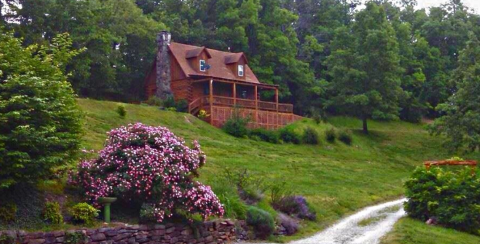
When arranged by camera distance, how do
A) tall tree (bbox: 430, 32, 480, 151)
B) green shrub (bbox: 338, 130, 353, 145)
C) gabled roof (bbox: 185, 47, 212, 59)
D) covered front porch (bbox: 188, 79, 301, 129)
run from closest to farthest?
covered front porch (bbox: 188, 79, 301, 129) < tall tree (bbox: 430, 32, 480, 151) < green shrub (bbox: 338, 130, 353, 145) < gabled roof (bbox: 185, 47, 212, 59)

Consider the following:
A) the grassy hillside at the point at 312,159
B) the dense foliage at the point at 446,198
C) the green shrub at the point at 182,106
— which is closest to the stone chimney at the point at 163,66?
the green shrub at the point at 182,106

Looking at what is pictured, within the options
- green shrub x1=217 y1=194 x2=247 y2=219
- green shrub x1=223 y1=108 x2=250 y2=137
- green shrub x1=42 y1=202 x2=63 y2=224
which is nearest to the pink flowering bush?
green shrub x1=42 y1=202 x2=63 y2=224

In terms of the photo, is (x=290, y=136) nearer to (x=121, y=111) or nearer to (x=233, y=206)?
(x=121, y=111)

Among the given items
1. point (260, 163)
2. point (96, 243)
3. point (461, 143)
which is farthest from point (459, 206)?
point (461, 143)

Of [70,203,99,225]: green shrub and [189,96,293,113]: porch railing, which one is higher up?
[189,96,293,113]: porch railing

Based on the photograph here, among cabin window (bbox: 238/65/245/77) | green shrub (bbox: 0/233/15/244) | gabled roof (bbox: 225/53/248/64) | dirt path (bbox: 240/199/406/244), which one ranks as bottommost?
dirt path (bbox: 240/199/406/244)

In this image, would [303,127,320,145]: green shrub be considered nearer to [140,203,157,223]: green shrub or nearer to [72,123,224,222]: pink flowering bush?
[72,123,224,222]: pink flowering bush

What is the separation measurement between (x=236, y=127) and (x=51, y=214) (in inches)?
1074

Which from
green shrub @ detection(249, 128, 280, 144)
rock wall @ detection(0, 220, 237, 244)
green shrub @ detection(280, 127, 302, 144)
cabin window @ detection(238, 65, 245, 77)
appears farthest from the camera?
cabin window @ detection(238, 65, 245, 77)

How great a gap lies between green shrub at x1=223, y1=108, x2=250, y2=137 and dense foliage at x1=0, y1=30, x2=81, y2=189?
25.5 metres

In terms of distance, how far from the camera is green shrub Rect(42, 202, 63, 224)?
43.9 ft

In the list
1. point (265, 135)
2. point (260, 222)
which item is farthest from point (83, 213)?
point (265, 135)

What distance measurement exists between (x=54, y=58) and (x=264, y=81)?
41378mm

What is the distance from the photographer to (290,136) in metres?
42.5
